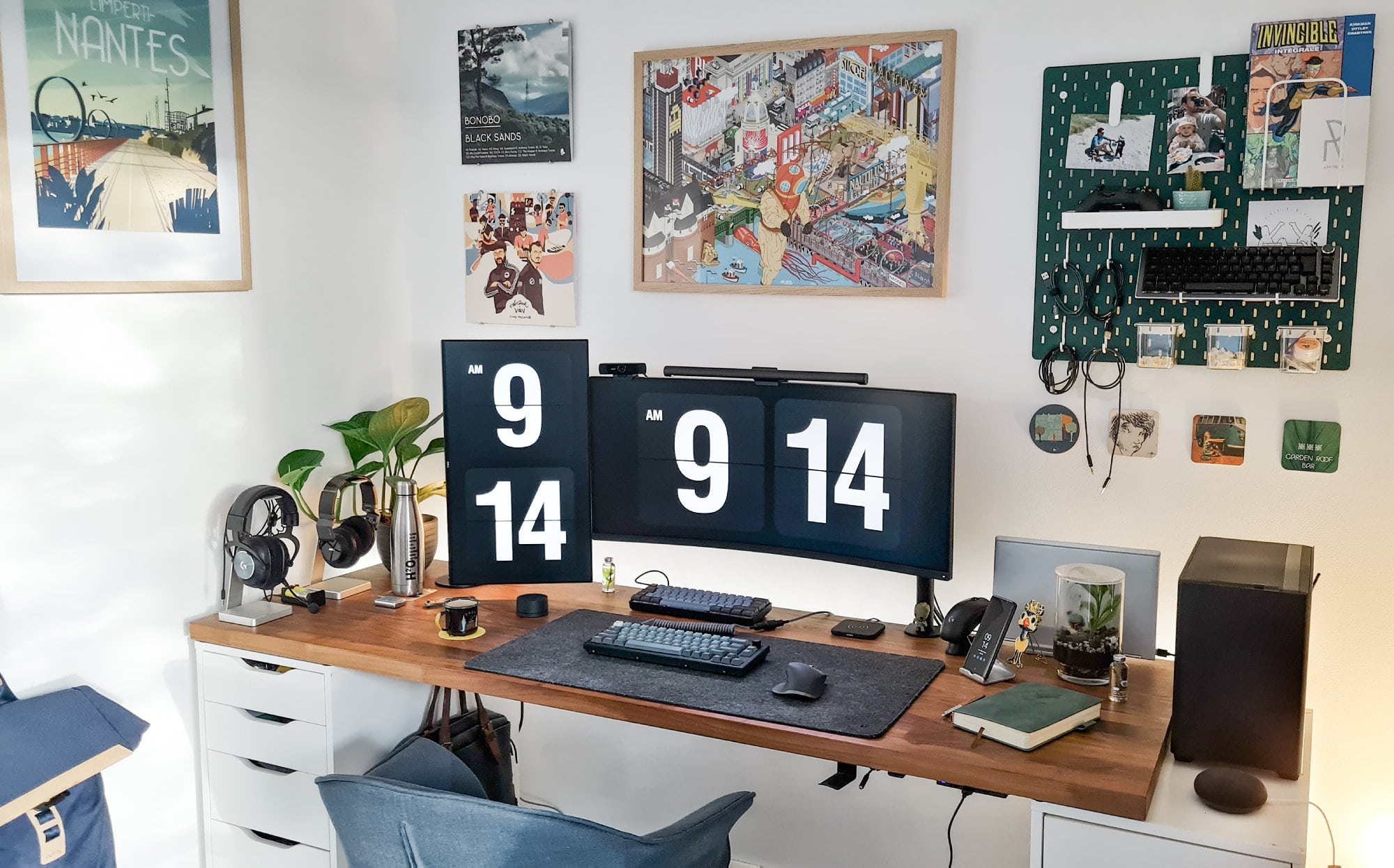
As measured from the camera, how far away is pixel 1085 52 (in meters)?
2.15

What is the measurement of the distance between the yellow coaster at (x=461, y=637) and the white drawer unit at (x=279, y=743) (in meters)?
0.19

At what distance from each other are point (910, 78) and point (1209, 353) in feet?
2.60

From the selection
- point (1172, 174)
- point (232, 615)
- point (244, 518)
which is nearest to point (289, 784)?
point (232, 615)

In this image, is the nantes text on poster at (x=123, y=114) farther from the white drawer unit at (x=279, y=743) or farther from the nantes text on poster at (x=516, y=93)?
the white drawer unit at (x=279, y=743)

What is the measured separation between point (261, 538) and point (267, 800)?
518 millimetres

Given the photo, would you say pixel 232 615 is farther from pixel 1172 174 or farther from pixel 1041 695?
pixel 1172 174

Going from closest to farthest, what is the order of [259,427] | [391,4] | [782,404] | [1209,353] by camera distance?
[1209,353] → [782,404] → [259,427] → [391,4]

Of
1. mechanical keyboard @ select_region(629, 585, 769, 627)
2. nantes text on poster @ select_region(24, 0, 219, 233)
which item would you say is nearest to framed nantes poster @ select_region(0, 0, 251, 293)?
nantes text on poster @ select_region(24, 0, 219, 233)

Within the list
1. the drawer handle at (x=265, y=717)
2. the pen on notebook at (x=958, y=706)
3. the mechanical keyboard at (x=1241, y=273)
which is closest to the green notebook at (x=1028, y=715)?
the pen on notebook at (x=958, y=706)

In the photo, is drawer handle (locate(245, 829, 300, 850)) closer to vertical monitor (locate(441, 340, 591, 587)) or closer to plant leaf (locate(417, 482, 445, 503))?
vertical monitor (locate(441, 340, 591, 587))

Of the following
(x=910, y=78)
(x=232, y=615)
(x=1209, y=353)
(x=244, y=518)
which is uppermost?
(x=910, y=78)

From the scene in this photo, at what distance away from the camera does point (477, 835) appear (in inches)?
58.7

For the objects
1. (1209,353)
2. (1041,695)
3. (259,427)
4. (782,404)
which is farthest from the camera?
(259,427)

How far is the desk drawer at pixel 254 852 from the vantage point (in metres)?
2.22
